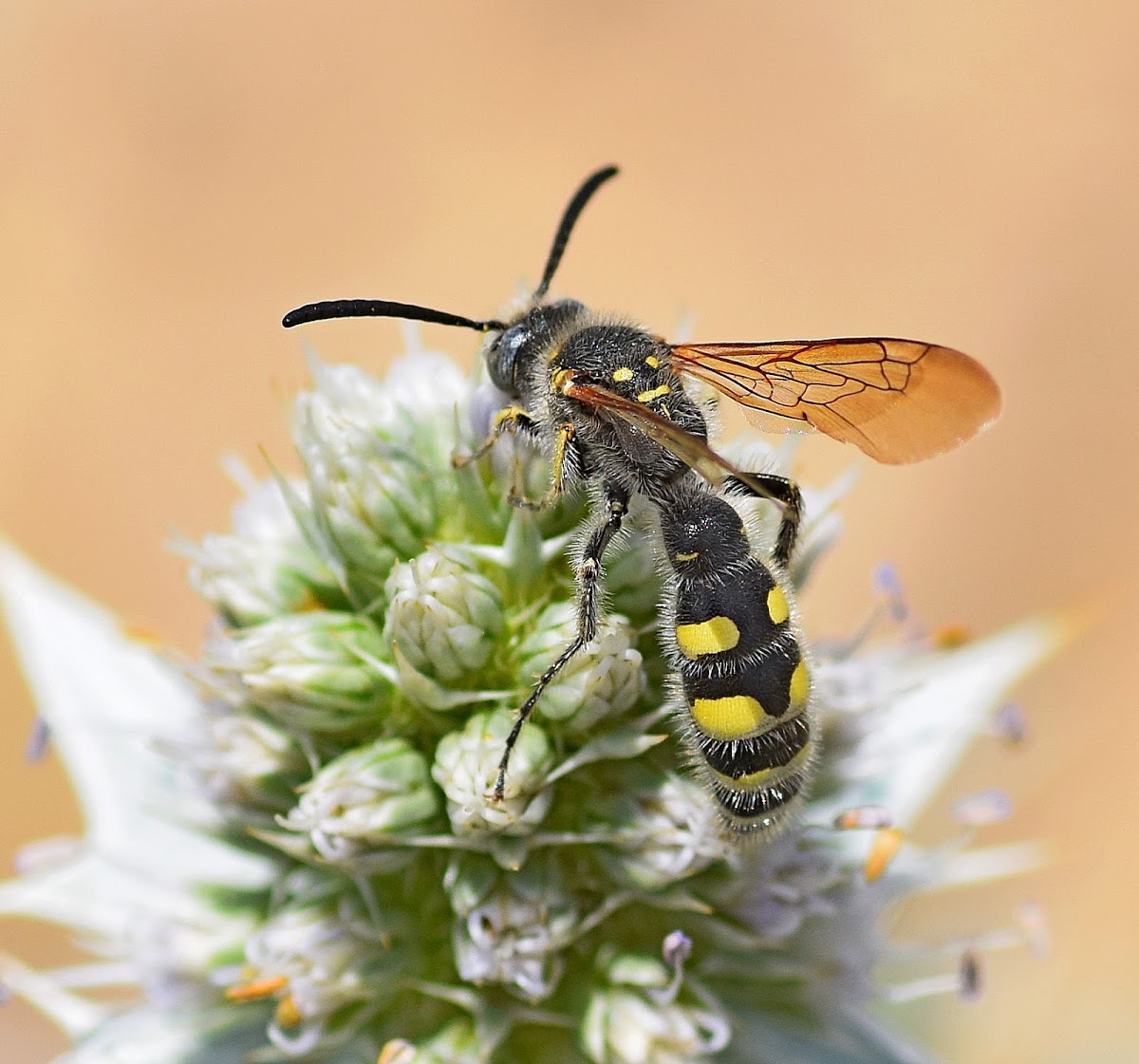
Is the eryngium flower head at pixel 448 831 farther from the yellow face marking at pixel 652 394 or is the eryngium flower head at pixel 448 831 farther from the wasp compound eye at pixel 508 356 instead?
the yellow face marking at pixel 652 394

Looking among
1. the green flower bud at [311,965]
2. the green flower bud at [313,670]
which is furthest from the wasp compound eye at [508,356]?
the green flower bud at [311,965]

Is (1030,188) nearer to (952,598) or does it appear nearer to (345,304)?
(952,598)

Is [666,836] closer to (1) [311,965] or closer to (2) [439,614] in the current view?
(2) [439,614]

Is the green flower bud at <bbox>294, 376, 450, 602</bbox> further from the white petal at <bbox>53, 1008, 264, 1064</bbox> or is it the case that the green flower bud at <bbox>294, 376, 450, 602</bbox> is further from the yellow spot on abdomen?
the white petal at <bbox>53, 1008, 264, 1064</bbox>

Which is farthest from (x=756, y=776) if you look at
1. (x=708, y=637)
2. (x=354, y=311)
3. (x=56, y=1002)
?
(x=56, y=1002)

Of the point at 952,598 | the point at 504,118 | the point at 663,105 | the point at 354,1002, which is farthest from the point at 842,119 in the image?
the point at 354,1002
